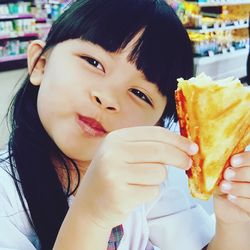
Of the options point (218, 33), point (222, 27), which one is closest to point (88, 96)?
point (222, 27)

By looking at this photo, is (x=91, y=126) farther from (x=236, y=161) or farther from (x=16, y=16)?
(x=16, y=16)

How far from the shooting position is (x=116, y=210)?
69 cm

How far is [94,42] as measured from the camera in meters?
0.96

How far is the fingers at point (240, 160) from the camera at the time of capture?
2.45 ft

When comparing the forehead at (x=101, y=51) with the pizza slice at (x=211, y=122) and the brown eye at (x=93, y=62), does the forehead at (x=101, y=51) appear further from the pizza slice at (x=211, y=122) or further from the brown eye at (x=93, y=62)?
the pizza slice at (x=211, y=122)

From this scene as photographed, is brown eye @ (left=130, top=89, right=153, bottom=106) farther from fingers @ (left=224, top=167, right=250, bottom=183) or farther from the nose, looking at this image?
fingers @ (left=224, top=167, right=250, bottom=183)

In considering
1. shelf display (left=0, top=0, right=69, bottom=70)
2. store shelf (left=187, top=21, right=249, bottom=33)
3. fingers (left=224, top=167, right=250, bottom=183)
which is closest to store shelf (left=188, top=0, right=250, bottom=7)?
store shelf (left=187, top=21, right=249, bottom=33)

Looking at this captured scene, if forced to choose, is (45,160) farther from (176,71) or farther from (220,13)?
(220,13)

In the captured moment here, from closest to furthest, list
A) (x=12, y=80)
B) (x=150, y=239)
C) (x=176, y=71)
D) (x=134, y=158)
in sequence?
(x=134, y=158), (x=176, y=71), (x=150, y=239), (x=12, y=80)

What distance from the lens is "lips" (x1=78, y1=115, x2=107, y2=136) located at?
2.87ft

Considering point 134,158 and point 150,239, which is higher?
point 134,158

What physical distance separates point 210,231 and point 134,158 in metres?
0.58

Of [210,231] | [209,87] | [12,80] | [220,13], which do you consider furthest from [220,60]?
[209,87]

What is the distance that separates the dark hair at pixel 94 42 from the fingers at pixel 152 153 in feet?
1.02
